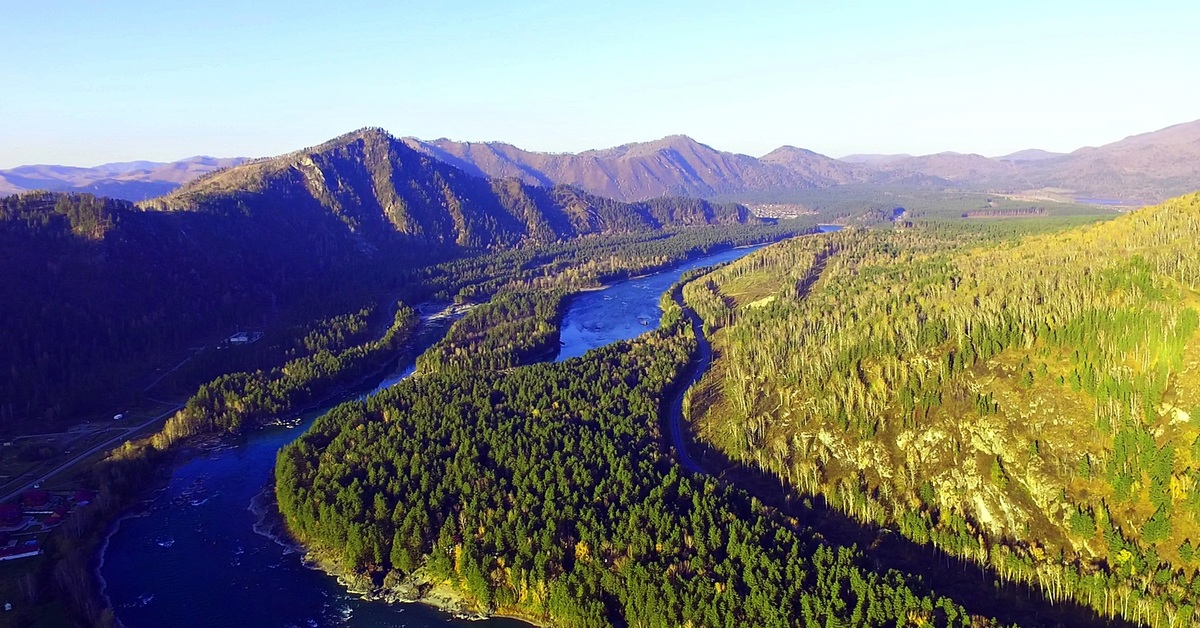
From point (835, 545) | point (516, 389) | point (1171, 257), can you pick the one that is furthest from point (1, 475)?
point (1171, 257)

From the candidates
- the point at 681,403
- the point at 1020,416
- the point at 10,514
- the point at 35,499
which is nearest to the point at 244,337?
the point at 35,499

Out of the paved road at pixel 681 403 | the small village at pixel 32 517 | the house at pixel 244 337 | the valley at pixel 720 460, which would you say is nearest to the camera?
the valley at pixel 720 460

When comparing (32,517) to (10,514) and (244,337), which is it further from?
(244,337)

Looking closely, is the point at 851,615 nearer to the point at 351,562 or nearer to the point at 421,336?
the point at 351,562

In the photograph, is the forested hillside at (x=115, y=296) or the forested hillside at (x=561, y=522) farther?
the forested hillside at (x=115, y=296)

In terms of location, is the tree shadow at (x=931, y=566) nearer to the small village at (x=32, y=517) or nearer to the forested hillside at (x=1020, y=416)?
the forested hillside at (x=1020, y=416)

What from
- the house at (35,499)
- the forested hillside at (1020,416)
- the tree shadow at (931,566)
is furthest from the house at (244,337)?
the tree shadow at (931,566)

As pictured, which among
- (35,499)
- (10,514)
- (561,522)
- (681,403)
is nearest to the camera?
(561,522)
